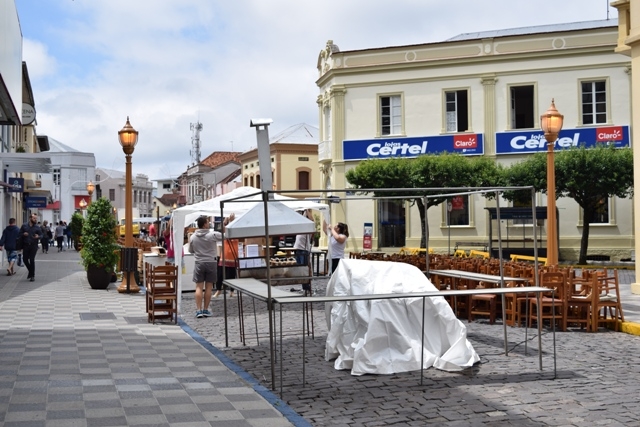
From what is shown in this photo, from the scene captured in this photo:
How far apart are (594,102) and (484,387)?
1102 inches

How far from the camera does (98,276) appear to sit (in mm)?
18891

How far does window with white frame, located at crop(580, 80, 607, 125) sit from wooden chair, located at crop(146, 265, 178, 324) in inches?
986

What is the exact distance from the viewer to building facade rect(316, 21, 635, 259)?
3269 centimetres

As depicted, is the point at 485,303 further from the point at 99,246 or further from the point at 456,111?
the point at 456,111

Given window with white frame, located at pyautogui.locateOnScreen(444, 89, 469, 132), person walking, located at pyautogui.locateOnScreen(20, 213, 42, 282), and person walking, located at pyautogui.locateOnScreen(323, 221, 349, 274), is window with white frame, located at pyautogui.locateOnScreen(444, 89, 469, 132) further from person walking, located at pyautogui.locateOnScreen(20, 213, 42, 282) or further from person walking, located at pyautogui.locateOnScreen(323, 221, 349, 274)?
person walking, located at pyautogui.locateOnScreen(323, 221, 349, 274)

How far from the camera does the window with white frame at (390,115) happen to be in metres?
35.7

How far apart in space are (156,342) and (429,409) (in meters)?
4.82

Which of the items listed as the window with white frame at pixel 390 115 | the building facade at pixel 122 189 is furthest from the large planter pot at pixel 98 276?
the building facade at pixel 122 189

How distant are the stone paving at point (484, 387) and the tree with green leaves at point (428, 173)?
20.7m

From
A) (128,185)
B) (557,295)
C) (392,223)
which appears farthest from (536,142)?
(557,295)

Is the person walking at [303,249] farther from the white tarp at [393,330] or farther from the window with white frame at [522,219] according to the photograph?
the window with white frame at [522,219]

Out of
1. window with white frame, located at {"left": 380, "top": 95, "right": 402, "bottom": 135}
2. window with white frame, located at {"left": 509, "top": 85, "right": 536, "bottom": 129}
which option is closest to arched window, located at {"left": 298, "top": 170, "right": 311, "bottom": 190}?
window with white frame, located at {"left": 380, "top": 95, "right": 402, "bottom": 135}

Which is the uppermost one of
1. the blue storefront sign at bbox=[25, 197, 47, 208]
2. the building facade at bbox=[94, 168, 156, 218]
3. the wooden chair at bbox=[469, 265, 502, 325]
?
the building facade at bbox=[94, 168, 156, 218]

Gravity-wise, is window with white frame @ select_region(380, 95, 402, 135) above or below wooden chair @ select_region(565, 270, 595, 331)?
above
